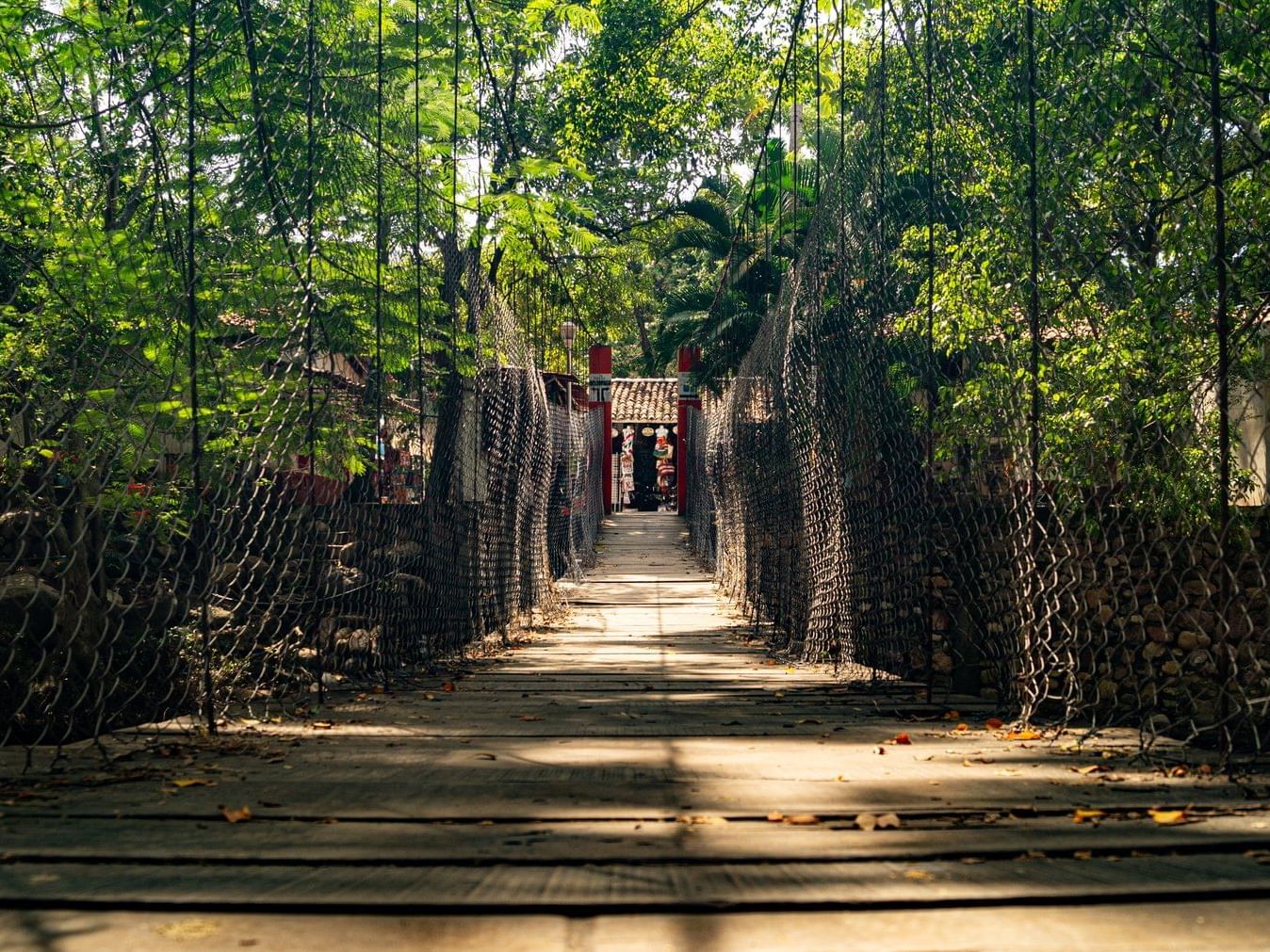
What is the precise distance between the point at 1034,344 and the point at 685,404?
1815cm

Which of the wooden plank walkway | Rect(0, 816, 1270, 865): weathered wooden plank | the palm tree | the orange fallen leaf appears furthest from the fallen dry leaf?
the palm tree

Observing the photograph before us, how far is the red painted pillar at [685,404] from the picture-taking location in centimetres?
1895

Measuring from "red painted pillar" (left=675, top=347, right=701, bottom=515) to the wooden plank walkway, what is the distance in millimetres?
15588

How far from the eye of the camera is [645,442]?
25766 millimetres

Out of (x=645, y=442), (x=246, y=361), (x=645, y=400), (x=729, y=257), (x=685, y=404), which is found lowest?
(x=246, y=361)

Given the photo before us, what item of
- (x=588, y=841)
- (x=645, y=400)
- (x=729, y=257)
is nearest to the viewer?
(x=588, y=841)

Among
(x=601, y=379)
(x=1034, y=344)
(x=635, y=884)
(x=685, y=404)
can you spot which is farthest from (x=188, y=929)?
(x=685, y=404)

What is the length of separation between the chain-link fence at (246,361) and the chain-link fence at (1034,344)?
1437mm

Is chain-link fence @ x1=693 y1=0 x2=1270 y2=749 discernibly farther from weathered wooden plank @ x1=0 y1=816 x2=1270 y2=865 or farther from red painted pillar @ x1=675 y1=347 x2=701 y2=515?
red painted pillar @ x1=675 y1=347 x2=701 y2=515

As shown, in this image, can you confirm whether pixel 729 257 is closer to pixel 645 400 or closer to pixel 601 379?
pixel 601 379

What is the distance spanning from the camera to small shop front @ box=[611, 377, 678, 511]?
25.0 meters

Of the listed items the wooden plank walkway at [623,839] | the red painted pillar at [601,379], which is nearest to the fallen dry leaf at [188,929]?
the wooden plank walkway at [623,839]

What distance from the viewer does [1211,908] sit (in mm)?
1175

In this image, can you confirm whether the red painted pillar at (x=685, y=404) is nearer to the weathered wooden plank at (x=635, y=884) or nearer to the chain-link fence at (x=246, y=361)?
the chain-link fence at (x=246, y=361)
